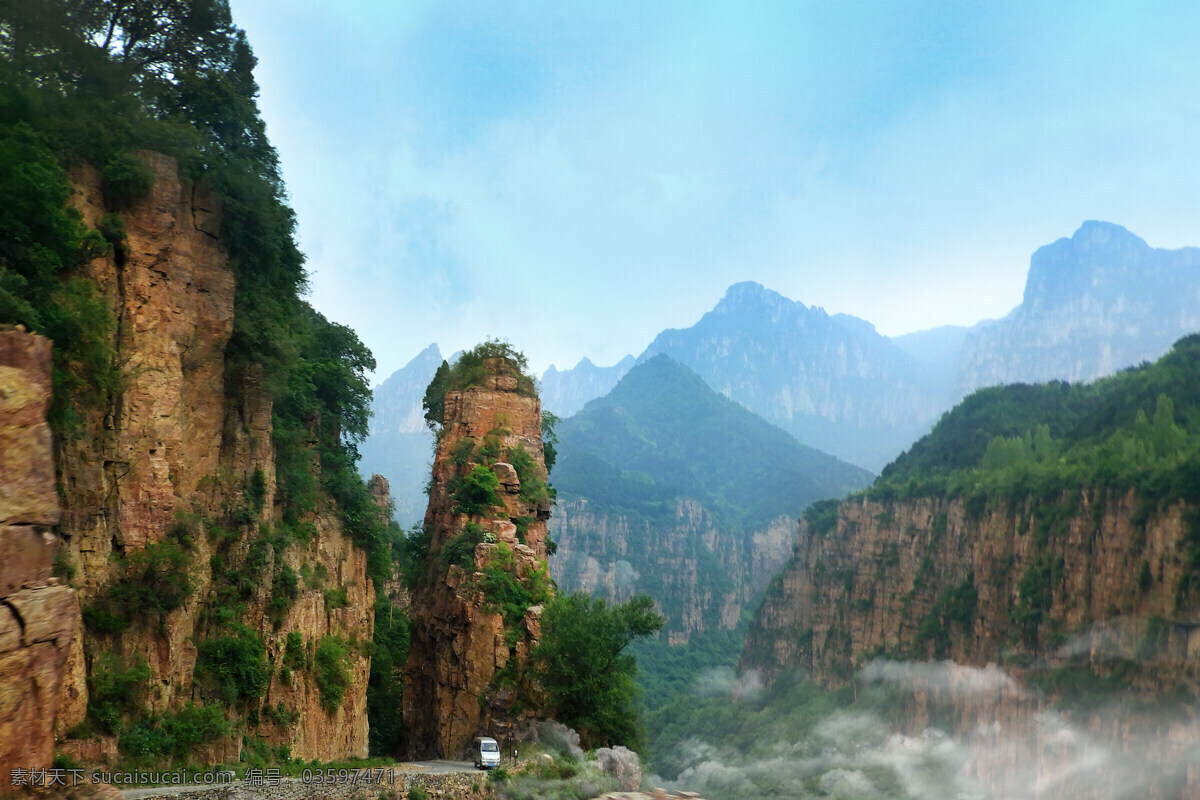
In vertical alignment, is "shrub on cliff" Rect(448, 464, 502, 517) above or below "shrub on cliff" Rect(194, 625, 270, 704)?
above

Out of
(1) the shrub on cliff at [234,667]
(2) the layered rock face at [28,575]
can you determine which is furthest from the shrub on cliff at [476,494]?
(2) the layered rock face at [28,575]

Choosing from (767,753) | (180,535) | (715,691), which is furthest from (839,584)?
(180,535)

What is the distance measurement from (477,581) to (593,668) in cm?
695

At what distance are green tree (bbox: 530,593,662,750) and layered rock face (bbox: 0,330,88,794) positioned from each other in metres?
17.4

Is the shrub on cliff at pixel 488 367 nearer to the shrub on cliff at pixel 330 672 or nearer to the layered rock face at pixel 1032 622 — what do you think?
the shrub on cliff at pixel 330 672

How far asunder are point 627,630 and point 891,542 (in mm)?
121946

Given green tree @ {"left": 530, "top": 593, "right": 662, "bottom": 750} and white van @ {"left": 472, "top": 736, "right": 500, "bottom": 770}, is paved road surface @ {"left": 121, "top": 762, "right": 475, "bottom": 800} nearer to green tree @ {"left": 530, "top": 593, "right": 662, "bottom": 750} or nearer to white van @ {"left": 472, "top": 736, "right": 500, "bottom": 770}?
white van @ {"left": 472, "top": 736, "right": 500, "bottom": 770}

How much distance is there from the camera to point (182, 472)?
26.8m

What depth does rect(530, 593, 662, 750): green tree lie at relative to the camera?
32.2m

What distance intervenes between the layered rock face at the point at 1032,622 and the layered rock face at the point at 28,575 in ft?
312

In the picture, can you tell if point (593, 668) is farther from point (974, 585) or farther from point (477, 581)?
point (974, 585)

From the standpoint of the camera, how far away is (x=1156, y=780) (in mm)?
83375

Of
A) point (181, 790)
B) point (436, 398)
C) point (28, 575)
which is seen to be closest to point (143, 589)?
point (28, 575)

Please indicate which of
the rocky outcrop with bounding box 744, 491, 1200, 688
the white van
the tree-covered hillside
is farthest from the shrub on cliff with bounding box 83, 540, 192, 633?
the tree-covered hillside
